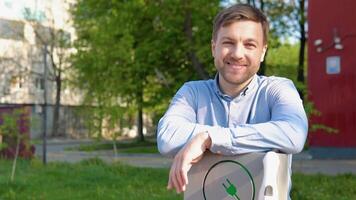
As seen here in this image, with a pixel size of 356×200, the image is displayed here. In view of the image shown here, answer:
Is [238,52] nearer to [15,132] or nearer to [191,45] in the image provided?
[15,132]

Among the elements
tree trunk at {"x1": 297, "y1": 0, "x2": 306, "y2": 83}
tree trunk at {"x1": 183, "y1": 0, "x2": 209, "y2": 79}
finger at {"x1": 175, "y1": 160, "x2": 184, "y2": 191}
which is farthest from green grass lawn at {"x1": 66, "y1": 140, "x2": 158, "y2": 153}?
finger at {"x1": 175, "y1": 160, "x2": 184, "y2": 191}

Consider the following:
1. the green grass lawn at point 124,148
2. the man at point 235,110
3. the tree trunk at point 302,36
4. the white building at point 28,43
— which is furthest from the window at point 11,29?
the man at point 235,110

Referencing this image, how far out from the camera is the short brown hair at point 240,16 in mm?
2045

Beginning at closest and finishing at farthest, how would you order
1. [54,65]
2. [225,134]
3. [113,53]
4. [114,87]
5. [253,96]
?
[225,134] < [253,96] < [114,87] < [113,53] < [54,65]

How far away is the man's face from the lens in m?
2.06

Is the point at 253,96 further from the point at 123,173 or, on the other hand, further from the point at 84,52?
the point at 84,52

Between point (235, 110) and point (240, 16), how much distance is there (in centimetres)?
33

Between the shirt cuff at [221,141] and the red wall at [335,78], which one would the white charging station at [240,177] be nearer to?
the shirt cuff at [221,141]

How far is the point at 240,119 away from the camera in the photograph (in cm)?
215

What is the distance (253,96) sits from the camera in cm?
215

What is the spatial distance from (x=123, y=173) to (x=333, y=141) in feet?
23.8

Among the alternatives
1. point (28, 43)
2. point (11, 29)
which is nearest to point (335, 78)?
point (28, 43)

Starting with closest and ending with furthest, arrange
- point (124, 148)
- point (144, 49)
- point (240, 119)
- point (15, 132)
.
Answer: point (240, 119)
point (15, 132)
point (144, 49)
point (124, 148)

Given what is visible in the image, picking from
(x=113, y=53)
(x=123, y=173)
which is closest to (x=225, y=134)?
(x=123, y=173)
